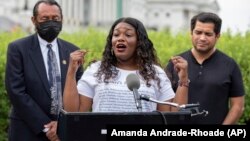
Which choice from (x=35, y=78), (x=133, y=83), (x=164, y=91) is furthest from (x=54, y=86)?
(x=133, y=83)

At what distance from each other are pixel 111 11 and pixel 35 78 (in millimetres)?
79035

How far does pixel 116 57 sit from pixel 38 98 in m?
0.90

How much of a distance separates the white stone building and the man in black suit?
34.3m

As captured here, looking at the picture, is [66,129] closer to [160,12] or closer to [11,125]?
[11,125]

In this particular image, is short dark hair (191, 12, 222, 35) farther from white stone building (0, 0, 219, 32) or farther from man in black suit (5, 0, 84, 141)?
white stone building (0, 0, 219, 32)

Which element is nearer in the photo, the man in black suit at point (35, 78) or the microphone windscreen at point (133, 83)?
the microphone windscreen at point (133, 83)

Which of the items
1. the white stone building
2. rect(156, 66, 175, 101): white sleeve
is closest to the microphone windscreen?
rect(156, 66, 175, 101): white sleeve

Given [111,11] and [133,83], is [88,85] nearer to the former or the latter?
[133,83]

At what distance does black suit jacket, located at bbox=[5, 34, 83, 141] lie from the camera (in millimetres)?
5246

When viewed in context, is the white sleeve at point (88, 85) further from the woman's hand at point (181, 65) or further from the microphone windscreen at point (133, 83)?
the microphone windscreen at point (133, 83)

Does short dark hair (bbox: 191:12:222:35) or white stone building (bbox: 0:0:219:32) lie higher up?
short dark hair (bbox: 191:12:222:35)

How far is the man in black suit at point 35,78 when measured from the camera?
5.25 m

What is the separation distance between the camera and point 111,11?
84062mm

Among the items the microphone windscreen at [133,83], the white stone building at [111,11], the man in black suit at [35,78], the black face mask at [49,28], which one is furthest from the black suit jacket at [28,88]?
Result: the white stone building at [111,11]
